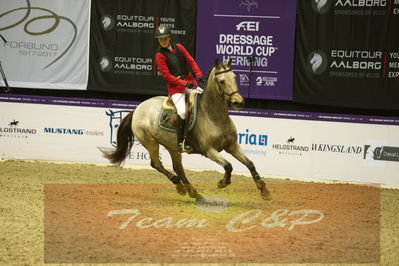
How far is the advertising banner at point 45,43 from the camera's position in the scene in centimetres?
1491

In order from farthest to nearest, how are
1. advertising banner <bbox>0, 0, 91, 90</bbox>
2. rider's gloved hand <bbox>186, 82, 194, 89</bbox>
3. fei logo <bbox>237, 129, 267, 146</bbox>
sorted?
advertising banner <bbox>0, 0, 91, 90</bbox>, fei logo <bbox>237, 129, 267, 146</bbox>, rider's gloved hand <bbox>186, 82, 194, 89</bbox>

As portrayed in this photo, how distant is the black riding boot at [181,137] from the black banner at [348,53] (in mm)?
4935

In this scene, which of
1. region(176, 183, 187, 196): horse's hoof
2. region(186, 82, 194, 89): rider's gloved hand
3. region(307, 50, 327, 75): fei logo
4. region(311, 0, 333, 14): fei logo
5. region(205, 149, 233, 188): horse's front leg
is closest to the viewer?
region(205, 149, 233, 188): horse's front leg

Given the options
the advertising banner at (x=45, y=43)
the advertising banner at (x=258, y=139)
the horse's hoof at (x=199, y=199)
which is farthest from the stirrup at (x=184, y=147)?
the advertising banner at (x=45, y=43)

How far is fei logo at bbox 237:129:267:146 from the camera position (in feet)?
42.2

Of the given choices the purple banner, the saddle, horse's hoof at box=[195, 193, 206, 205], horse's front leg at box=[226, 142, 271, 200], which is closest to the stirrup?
the saddle

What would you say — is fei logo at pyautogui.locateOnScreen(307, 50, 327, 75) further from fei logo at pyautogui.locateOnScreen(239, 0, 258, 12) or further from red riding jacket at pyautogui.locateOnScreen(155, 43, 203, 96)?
red riding jacket at pyautogui.locateOnScreen(155, 43, 203, 96)

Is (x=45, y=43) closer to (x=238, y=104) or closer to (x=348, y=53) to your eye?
(x=348, y=53)

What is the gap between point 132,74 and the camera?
14883 millimetres

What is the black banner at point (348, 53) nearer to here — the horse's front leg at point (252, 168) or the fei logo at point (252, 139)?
the fei logo at point (252, 139)

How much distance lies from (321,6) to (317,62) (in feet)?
3.92

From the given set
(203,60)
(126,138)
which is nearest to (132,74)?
(203,60)

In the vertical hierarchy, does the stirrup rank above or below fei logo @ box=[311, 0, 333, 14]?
below

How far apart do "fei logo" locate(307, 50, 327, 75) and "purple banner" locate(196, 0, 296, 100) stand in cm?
41
